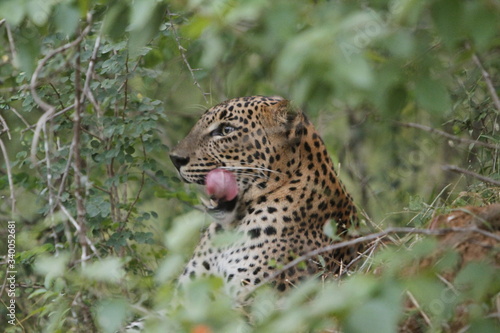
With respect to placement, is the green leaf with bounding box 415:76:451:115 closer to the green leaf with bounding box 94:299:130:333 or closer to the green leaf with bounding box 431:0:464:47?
the green leaf with bounding box 431:0:464:47

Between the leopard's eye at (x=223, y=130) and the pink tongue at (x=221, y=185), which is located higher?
the leopard's eye at (x=223, y=130)

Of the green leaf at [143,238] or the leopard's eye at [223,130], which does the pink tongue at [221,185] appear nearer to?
the leopard's eye at [223,130]

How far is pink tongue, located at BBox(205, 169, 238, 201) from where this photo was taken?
5641mm

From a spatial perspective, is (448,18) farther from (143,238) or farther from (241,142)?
(143,238)

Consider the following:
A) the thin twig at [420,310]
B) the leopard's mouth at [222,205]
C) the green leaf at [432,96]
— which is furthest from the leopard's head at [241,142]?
the green leaf at [432,96]

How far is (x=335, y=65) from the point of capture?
2.38 metres

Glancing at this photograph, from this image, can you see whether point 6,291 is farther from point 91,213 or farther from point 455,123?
point 455,123

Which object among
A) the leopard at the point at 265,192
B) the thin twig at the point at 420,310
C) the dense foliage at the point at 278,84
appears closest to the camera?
the dense foliage at the point at 278,84

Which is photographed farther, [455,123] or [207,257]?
[455,123]

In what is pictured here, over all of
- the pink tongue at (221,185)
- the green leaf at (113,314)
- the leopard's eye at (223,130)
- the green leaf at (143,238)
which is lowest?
the green leaf at (143,238)

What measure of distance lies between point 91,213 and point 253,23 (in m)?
2.87

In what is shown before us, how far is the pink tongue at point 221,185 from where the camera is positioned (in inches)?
222

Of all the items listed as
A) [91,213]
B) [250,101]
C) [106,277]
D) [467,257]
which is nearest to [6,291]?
[91,213]

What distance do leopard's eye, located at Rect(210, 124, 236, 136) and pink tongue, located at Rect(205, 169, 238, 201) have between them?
0.29m
